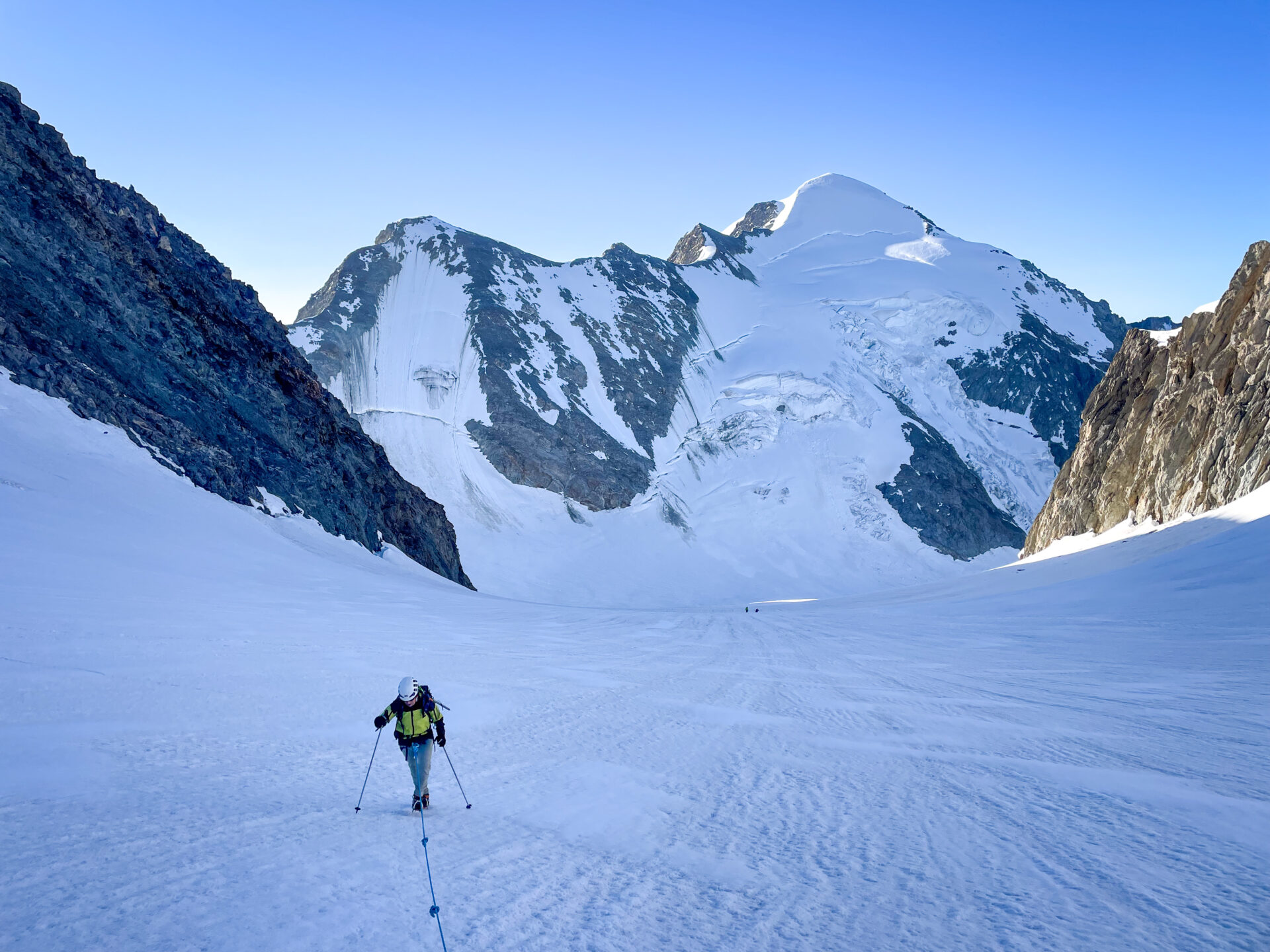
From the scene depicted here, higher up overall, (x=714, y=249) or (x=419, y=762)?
(x=714, y=249)

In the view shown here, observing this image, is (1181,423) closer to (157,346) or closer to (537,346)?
(157,346)

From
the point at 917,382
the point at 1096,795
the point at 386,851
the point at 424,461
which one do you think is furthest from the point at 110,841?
the point at 917,382

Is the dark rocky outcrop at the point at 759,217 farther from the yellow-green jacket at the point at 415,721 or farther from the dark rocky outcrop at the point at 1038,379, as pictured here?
the yellow-green jacket at the point at 415,721

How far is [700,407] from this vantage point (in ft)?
283

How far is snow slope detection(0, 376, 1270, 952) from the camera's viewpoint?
4434 millimetres

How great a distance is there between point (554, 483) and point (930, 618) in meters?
49.8

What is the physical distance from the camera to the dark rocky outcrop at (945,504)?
7512 cm

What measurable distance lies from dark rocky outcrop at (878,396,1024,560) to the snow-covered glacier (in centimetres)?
28

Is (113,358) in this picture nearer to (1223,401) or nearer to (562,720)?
(562,720)

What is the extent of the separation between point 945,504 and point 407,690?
77964 mm

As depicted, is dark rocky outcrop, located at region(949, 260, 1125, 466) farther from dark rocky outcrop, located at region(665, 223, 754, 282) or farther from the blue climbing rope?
the blue climbing rope

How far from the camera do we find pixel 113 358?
28.1 meters

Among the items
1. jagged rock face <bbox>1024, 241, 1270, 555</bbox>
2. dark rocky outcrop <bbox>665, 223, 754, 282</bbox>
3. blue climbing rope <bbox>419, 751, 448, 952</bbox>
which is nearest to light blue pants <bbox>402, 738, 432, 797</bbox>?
blue climbing rope <bbox>419, 751, 448, 952</bbox>

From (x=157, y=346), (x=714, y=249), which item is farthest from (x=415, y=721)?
(x=714, y=249)
